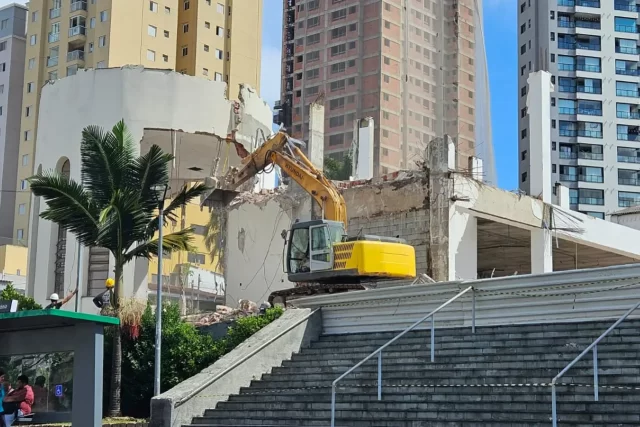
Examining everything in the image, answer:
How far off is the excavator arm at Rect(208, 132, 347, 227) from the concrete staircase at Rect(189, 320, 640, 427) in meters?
Answer: 11.2

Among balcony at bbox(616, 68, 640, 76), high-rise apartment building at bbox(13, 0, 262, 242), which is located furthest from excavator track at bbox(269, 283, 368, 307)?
balcony at bbox(616, 68, 640, 76)

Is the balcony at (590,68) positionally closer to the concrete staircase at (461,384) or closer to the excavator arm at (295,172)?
the excavator arm at (295,172)

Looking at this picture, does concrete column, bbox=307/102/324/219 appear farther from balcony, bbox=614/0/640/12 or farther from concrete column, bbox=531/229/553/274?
balcony, bbox=614/0/640/12

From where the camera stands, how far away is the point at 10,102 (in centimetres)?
9575

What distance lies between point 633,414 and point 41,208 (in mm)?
29987

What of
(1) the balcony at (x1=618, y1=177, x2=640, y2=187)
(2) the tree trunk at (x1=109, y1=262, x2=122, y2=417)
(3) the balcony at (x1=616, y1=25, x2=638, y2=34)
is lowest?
(2) the tree trunk at (x1=109, y1=262, x2=122, y2=417)

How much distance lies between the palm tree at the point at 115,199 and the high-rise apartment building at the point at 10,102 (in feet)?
226

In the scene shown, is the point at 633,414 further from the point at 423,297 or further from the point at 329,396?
the point at 423,297

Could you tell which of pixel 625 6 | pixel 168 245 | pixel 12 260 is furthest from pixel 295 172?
pixel 625 6

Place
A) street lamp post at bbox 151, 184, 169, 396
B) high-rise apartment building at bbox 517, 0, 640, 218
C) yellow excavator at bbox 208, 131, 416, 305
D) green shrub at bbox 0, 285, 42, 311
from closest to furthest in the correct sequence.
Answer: street lamp post at bbox 151, 184, 169, 396 → yellow excavator at bbox 208, 131, 416, 305 → green shrub at bbox 0, 285, 42, 311 → high-rise apartment building at bbox 517, 0, 640, 218

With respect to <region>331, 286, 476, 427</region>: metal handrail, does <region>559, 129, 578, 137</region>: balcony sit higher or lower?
higher

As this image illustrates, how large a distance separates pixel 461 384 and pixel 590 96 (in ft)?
281

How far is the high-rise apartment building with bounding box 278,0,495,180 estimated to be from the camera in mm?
86188

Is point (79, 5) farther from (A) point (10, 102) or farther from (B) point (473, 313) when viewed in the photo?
(B) point (473, 313)
